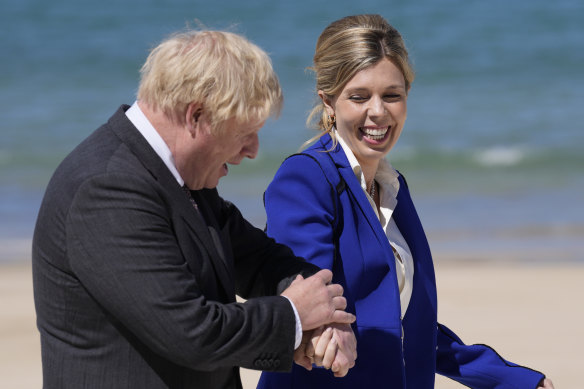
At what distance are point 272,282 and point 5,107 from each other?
1653 centimetres

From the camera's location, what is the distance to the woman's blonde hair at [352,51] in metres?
2.85

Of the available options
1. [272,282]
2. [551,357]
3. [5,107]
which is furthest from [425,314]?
[5,107]

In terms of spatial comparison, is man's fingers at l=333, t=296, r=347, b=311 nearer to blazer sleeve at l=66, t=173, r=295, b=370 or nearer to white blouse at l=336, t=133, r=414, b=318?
blazer sleeve at l=66, t=173, r=295, b=370

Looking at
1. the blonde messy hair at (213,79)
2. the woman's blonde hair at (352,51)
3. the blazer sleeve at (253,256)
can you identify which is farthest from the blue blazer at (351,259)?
the blonde messy hair at (213,79)

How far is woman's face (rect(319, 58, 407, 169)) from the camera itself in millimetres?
2871

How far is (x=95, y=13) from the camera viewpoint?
1051 inches

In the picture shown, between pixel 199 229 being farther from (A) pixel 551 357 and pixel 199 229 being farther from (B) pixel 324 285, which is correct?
(A) pixel 551 357

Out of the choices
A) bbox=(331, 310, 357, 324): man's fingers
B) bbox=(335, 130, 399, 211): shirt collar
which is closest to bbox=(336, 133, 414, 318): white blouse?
bbox=(335, 130, 399, 211): shirt collar

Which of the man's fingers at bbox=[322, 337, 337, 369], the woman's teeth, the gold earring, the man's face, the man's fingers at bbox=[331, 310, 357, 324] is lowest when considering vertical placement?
the man's fingers at bbox=[322, 337, 337, 369]

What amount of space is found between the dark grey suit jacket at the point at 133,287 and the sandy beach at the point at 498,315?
329 cm

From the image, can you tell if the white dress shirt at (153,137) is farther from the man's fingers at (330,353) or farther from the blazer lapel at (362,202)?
the blazer lapel at (362,202)

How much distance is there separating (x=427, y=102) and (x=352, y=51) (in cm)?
1510

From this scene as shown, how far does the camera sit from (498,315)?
665cm

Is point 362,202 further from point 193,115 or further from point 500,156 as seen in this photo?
point 500,156
